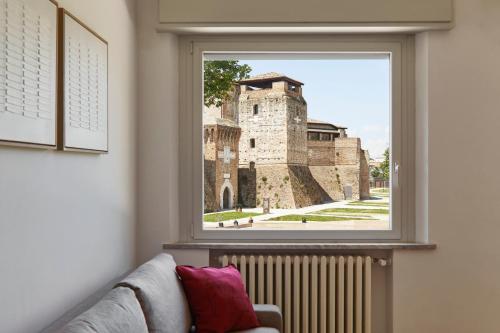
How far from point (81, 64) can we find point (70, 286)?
3.14 ft

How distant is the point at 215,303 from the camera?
2.55 meters

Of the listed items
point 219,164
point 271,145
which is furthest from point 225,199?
point 271,145

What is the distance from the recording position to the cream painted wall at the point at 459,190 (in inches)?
127

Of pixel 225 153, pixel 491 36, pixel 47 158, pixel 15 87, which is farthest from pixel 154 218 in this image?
pixel 491 36

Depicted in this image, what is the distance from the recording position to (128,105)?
303 cm

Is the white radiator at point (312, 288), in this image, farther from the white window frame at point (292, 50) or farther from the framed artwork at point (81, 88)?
the framed artwork at point (81, 88)

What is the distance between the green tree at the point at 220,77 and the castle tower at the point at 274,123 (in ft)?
0.23

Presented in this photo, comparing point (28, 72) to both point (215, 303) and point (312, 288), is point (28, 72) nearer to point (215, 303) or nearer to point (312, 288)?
point (215, 303)

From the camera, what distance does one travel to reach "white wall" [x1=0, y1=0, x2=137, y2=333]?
1668 mm

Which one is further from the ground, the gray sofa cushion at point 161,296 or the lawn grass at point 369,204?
the lawn grass at point 369,204

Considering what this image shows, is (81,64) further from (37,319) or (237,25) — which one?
(237,25)

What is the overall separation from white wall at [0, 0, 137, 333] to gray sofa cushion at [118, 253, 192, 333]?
0.26m

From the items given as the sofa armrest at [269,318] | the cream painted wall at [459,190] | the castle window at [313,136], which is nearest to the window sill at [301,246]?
the cream painted wall at [459,190]

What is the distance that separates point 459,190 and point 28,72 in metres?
2.64
